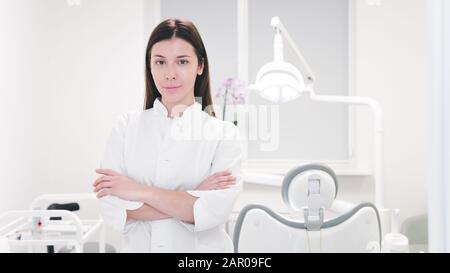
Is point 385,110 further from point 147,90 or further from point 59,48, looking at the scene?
point 59,48

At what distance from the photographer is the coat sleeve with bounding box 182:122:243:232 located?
834mm

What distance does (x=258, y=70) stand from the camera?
3.18ft

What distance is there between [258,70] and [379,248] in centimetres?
46

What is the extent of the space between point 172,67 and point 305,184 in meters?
0.35

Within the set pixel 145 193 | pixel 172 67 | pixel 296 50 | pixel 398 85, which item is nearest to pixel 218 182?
pixel 145 193

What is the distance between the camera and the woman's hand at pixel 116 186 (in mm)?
824

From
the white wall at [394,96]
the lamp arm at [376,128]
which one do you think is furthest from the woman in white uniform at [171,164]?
the lamp arm at [376,128]

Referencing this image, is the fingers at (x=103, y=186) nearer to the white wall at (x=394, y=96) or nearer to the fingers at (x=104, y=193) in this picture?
the fingers at (x=104, y=193)

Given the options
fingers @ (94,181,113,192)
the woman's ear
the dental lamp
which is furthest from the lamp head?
fingers @ (94,181,113,192)

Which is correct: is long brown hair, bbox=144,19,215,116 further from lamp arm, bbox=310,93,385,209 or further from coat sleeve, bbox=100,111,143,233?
lamp arm, bbox=310,93,385,209

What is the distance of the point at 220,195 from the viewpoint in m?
0.84

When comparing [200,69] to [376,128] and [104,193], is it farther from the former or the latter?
[376,128]

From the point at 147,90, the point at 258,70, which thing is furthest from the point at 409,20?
the point at 147,90
